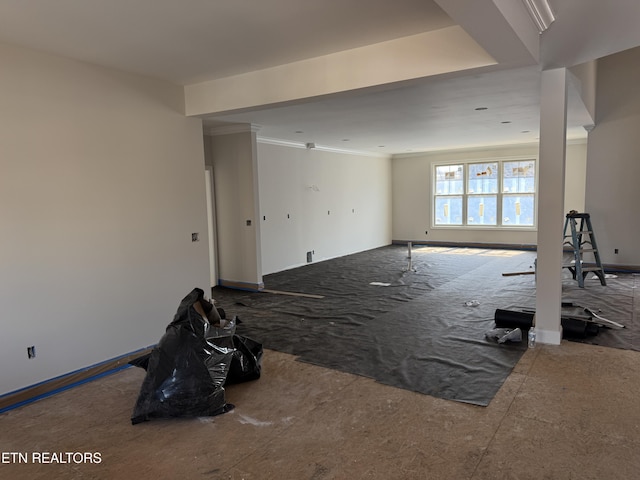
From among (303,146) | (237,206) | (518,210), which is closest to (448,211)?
(518,210)

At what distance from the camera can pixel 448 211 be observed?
38.5 ft

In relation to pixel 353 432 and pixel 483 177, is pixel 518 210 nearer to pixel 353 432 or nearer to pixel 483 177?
pixel 483 177

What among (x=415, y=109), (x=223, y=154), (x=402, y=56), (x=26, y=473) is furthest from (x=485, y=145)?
(x=26, y=473)

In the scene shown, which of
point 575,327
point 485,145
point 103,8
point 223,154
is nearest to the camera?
Result: point 103,8

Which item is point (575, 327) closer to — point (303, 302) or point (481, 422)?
point (481, 422)

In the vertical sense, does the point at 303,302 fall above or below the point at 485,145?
below

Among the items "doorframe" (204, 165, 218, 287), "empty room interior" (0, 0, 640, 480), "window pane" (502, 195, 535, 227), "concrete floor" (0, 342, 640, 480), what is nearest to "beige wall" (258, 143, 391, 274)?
"doorframe" (204, 165, 218, 287)

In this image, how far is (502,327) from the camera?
14.5 ft

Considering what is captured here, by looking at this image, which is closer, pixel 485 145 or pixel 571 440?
pixel 571 440

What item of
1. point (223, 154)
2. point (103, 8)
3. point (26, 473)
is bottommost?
point (26, 473)

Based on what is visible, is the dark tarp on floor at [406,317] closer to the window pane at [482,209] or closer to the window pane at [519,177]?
the window pane at [482,209]

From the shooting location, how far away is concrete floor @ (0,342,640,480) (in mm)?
2340

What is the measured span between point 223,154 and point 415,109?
308cm

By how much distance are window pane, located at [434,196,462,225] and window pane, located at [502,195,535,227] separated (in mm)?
1119
